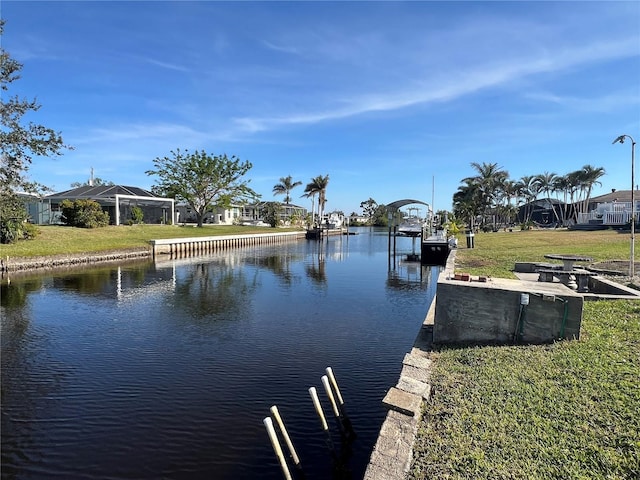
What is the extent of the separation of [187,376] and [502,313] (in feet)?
22.9

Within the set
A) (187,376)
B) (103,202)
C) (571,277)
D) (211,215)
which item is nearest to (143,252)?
(103,202)

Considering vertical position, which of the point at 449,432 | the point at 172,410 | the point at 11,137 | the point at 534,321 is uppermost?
the point at 11,137

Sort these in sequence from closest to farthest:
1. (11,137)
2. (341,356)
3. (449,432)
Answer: (449,432) < (341,356) < (11,137)

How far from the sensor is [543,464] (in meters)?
4.04

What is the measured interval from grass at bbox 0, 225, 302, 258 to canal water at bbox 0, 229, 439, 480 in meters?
9.14

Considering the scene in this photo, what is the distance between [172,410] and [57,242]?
30467mm

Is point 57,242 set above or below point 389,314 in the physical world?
above

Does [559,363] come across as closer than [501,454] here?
No

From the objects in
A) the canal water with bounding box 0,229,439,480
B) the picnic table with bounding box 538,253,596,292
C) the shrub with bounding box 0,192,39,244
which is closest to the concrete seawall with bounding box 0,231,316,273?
the shrub with bounding box 0,192,39,244

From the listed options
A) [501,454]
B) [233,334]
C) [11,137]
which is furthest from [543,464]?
[11,137]

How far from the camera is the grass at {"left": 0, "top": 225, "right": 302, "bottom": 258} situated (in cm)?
2778

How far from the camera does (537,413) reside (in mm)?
5000

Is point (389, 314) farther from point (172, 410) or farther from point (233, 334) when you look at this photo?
point (172, 410)

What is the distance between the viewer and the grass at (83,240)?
2778 centimetres
